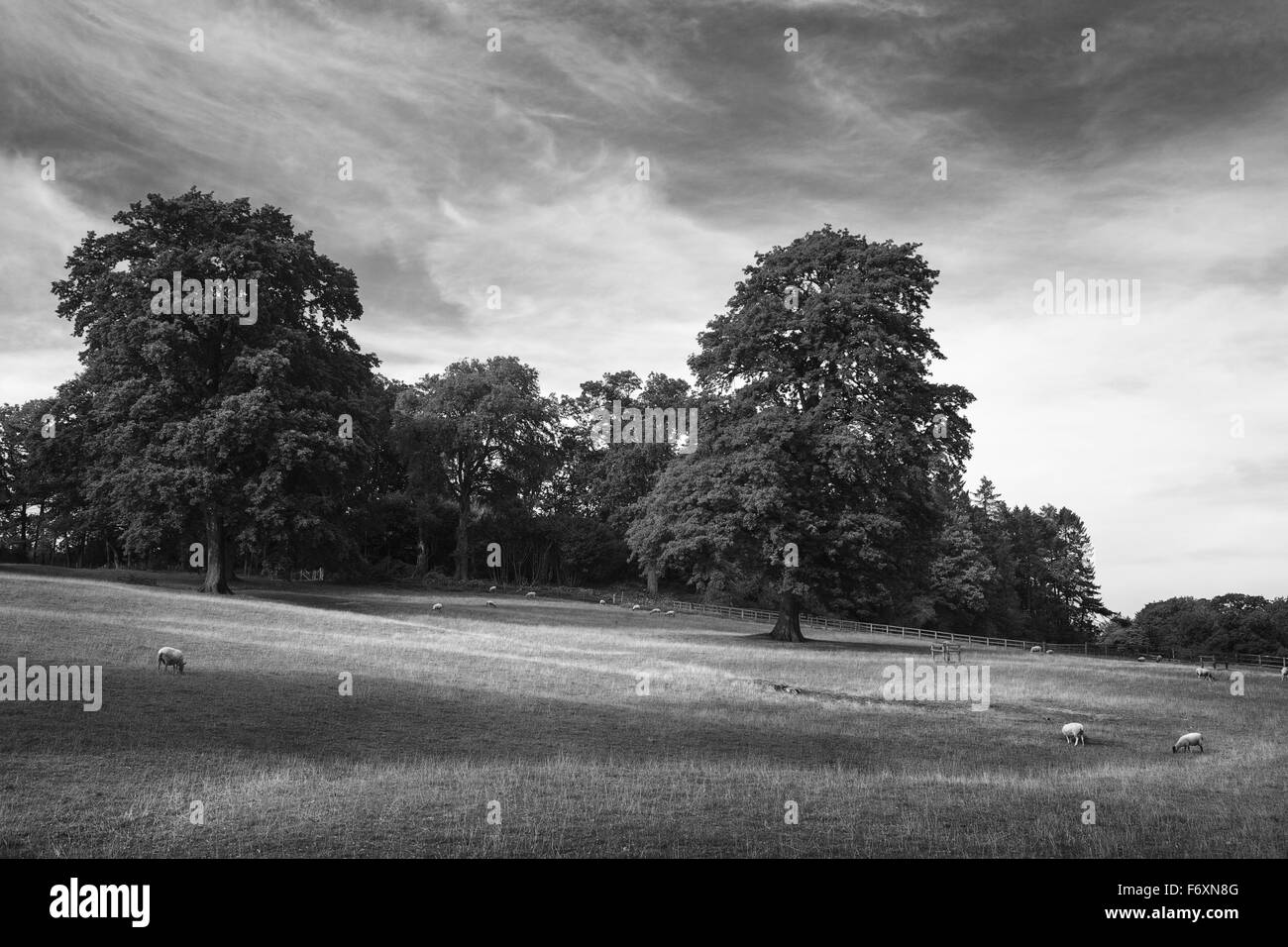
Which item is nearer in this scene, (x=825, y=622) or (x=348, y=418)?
(x=348, y=418)

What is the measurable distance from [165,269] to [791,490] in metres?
34.0

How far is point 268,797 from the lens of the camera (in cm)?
1418

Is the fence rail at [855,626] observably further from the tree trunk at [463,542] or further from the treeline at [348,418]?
the treeline at [348,418]

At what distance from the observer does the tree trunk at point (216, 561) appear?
166 ft

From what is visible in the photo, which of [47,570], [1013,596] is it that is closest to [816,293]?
[47,570]
